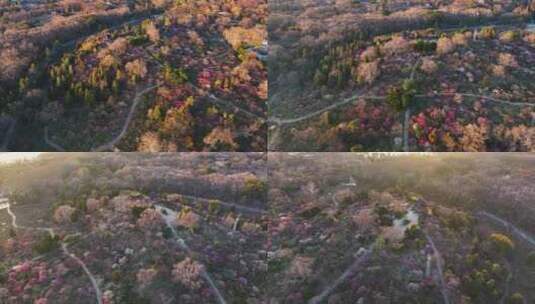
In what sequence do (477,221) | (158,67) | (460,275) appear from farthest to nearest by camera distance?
(158,67), (477,221), (460,275)

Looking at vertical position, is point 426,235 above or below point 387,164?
below

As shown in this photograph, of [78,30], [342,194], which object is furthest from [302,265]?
[78,30]

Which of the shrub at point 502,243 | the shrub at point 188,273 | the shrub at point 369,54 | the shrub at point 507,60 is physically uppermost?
the shrub at point 369,54

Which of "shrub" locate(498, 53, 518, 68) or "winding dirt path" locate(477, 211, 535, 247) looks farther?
"shrub" locate(498, 53, 518, 68)

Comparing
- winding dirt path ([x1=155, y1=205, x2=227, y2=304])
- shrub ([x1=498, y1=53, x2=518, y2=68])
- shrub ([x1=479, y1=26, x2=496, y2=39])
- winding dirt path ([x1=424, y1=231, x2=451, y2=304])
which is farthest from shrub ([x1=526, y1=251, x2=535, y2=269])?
winding dirt path ([x1=155, y1=205, x2=227, y2=304])

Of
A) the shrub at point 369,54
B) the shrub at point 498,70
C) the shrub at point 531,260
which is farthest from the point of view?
the shrub at point 369,54

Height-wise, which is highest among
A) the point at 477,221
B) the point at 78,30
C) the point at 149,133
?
the point at 78,30

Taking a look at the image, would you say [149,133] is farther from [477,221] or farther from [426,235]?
[477,221]

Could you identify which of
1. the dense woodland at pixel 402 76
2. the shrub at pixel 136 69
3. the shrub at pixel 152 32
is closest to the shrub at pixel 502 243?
the dense woodland at pixel 402 76

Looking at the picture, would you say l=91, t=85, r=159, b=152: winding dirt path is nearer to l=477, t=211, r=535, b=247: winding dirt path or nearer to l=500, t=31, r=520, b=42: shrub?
l=477, t=211, r=535, b=247: winding dirt path

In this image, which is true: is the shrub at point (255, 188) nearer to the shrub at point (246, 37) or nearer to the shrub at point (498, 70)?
the shrub at point (246, 37)

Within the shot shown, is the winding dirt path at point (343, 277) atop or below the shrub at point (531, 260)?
below
